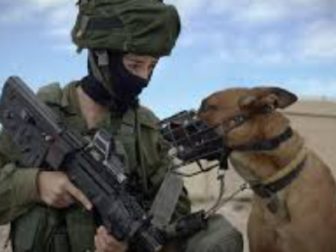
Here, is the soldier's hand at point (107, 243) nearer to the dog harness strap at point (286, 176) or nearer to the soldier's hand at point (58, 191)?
the soldier's hand at point (58, 191)

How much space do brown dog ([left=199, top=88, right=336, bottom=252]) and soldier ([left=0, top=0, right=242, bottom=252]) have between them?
68 centimetres

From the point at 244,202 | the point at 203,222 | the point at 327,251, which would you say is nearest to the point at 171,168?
the point at 203,222

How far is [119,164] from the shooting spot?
423 centimetres

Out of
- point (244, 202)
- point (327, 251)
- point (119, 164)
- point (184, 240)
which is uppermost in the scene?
point (119, 164)

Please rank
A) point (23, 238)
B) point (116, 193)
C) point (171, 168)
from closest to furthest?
1. point (116, 193)
2. point (23, 238)
3. point (171, 168)

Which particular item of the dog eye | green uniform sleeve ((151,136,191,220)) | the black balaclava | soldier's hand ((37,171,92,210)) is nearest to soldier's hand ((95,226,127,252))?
soldier's hand ((37,171,92,210))

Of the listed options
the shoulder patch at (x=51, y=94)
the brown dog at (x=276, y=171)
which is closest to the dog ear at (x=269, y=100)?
the brown dog at (x=276, y=171)

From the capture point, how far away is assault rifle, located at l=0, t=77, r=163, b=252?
13.4 feet

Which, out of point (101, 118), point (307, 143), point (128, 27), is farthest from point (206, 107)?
point (307, 143)

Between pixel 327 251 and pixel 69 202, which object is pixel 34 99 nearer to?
pixel 69 202

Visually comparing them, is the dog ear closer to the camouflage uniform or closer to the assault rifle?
the camouflage uniform

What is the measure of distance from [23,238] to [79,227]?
0.93ft

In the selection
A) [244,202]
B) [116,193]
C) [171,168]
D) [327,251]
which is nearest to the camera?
[116,193]

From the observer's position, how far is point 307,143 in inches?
346
